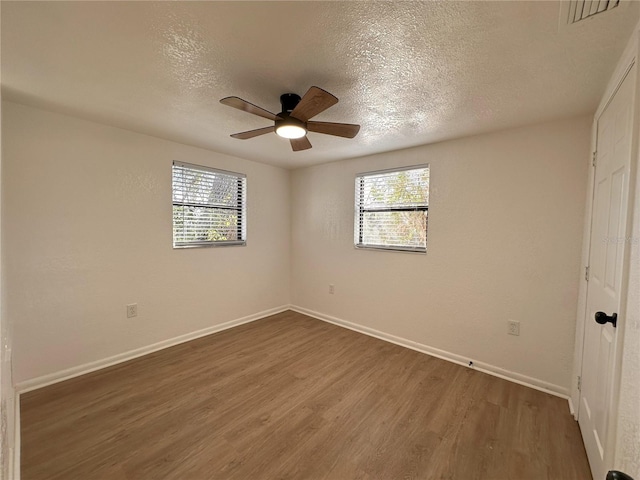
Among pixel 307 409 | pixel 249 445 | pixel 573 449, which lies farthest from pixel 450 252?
pixel 249 445

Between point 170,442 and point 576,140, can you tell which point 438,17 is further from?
point 170,442

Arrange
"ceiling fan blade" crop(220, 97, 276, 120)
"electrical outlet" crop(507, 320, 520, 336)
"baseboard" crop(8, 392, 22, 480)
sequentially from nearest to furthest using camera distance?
"baseboard" crop(8, 392, 22, 480) → "ceiling fan blade" crop(220, 97, 276, 120) → "electrical outlet" crop(507, 320, 520, 336)

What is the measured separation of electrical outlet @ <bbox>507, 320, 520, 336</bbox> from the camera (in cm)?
238

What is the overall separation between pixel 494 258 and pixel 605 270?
99 cm

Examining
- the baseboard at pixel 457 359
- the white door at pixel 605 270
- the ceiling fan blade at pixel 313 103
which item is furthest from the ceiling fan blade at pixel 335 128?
the baseboard at pixel 457 359

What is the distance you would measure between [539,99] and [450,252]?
4.69 feet

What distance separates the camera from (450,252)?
108 inches

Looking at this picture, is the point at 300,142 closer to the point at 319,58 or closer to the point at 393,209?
the point at 319,58

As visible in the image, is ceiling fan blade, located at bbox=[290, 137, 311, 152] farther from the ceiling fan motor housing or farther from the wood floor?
the wood floor

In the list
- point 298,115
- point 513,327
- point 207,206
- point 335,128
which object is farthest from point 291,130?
point 513,327

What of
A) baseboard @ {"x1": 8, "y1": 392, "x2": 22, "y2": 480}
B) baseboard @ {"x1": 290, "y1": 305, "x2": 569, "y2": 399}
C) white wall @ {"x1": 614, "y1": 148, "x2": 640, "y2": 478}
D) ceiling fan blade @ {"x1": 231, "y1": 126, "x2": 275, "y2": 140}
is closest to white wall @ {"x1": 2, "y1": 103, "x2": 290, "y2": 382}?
baseboard @ {"x1": 8, "y1": 392, "x2": 22, "y2": 480}

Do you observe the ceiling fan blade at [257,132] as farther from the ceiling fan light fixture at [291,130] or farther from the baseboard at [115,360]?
the baseboard at [115,360]

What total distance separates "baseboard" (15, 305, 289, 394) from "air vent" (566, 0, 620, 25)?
3.86 meters

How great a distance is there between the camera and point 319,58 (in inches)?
57.2
